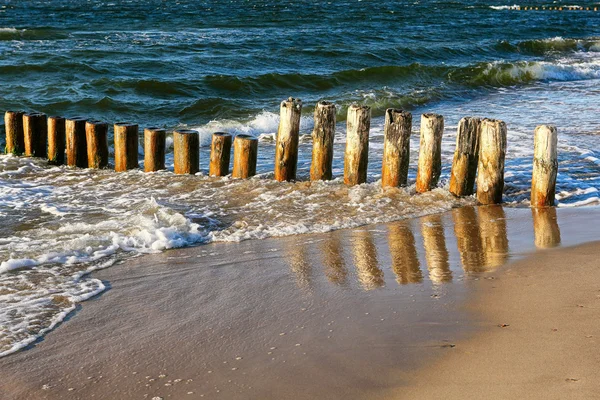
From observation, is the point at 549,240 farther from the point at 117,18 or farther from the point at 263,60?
the point at 117,18

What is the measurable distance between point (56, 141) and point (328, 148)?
3.64 metres

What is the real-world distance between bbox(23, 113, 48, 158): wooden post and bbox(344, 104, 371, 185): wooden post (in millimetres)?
4156

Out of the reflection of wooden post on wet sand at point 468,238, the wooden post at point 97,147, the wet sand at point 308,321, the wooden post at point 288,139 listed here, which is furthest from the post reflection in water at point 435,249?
the wooden post at point 97,147

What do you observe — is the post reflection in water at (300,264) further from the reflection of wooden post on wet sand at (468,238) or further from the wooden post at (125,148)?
the wooden post at (125,148)

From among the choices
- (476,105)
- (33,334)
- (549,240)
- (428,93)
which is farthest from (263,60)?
(33,334)

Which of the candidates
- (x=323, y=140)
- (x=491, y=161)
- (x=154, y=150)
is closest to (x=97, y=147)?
(x=154, y=150)

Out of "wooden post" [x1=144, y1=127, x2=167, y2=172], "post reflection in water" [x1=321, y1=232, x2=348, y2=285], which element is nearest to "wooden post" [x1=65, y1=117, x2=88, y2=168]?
"wooden post" [x1=144, y1=127, x2=167, y2=172]

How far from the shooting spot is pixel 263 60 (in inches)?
838

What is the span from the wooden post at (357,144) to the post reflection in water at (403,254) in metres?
1.50

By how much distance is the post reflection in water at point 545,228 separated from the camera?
6.86 m

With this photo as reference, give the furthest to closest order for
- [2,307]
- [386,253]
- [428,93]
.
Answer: [428,93], [386,253], [2,307]

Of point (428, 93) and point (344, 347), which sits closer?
point (344, 347)

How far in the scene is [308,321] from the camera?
16.8ft

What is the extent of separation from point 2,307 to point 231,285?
158cm
